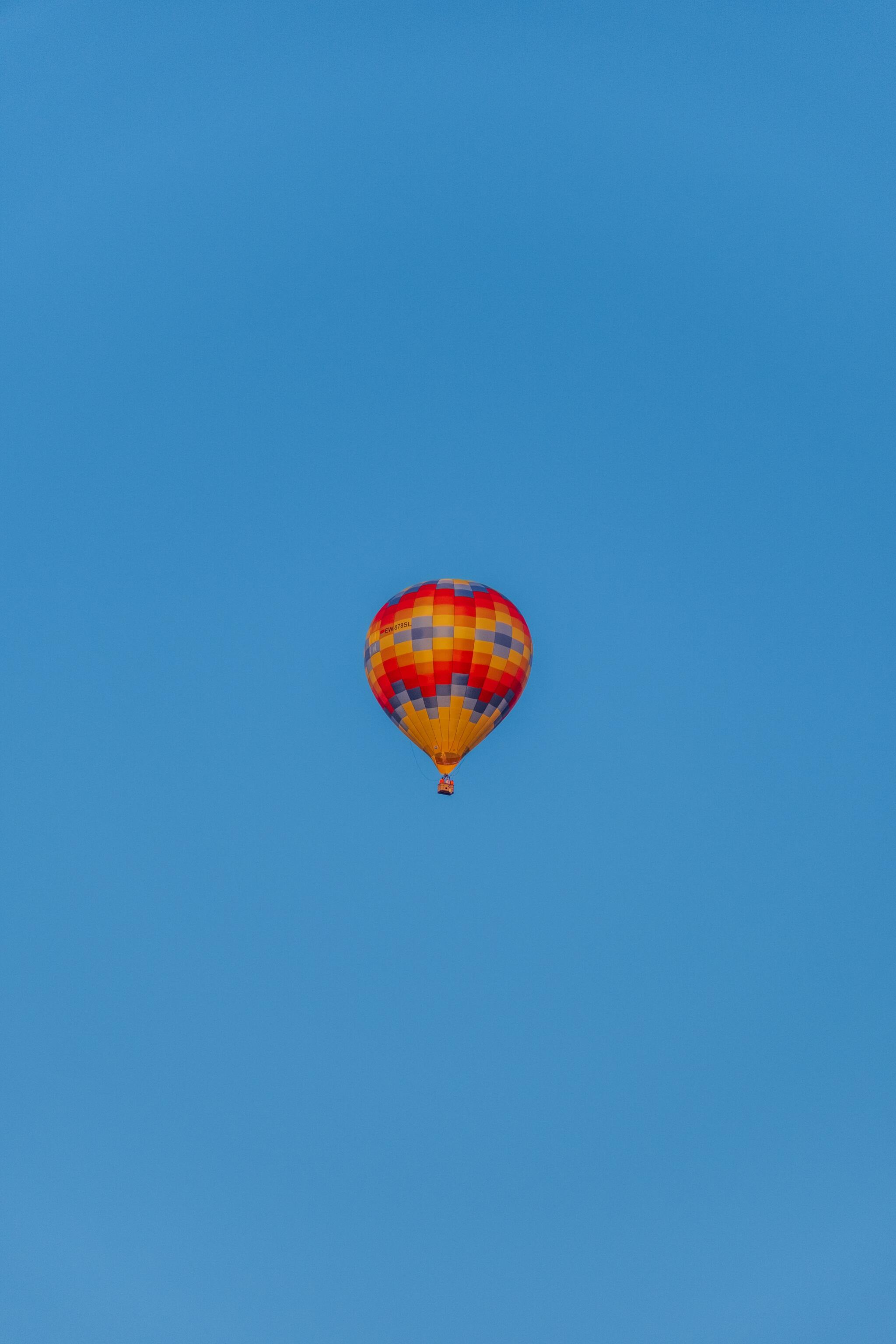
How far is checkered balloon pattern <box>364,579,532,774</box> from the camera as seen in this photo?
1372 inches

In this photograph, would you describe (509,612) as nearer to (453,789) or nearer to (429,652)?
(429,652)

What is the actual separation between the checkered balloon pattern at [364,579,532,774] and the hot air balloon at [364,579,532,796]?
17 millimetres

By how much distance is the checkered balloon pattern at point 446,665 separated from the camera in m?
34.8

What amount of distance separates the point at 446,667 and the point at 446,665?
0.04 metres

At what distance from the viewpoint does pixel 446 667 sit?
34688 millimetres

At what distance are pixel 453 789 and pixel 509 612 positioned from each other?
528 cm

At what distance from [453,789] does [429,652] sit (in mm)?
3895

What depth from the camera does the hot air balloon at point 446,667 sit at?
34.8 metres

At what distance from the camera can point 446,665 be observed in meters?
34.7

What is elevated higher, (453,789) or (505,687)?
(505,687)

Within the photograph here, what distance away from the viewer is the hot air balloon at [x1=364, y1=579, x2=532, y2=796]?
34844 millimetres

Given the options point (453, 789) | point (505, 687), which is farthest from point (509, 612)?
point (453, 789)

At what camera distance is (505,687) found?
117 ft

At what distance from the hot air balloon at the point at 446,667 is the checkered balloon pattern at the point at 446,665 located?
17mm
